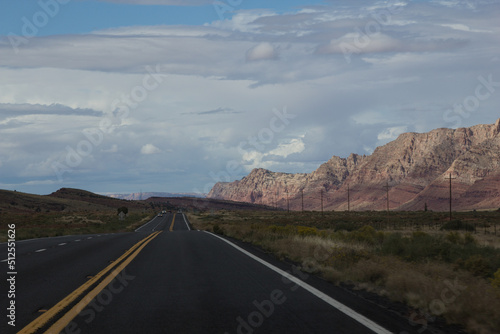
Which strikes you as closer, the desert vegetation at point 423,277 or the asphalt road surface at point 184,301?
the asphalt road surface at point 184,301

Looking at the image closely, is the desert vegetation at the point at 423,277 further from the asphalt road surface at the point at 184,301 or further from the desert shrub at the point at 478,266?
the asphalt road surface at the point at 184,301

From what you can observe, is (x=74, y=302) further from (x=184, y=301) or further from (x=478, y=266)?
(x=478, y=266)

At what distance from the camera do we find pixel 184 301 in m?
8.36

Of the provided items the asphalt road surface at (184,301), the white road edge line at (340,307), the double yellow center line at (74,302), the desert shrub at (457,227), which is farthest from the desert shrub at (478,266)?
the desert shrub at (457,227)

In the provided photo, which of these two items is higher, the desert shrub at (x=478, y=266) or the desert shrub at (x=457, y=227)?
the desert shrub at (x=478, y=266)

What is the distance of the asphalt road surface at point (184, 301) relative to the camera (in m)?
6.68

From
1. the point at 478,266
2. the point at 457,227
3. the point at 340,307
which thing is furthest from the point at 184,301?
the point at 457,227

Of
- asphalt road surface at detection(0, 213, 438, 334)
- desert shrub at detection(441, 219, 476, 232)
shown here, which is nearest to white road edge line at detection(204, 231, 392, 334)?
asphalt road surface at detection(0, 213, 438, 334)

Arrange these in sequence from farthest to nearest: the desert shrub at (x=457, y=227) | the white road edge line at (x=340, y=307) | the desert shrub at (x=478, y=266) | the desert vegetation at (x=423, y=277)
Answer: the desert shrub at (x=457, y=227) → the desert shrub at (x=478, y=266) → the desert vegetation at (x=423, y=277) → the white road edge line at (x=340, y=307)

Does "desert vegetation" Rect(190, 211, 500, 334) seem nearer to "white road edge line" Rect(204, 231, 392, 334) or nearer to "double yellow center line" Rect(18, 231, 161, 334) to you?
"white road edge line" Rect(204, 231, 392, 334)

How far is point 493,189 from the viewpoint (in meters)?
185

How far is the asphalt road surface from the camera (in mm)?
6676

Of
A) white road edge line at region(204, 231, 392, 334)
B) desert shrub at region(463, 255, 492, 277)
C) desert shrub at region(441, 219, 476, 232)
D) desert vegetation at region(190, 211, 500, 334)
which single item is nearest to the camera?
white road edge line at region(204, 231, 392, 334)

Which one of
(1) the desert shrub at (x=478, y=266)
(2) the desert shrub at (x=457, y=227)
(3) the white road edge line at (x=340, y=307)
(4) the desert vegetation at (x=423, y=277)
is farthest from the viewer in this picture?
(2) the desert shrub at (x=457, y=227)
